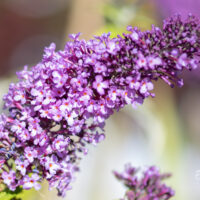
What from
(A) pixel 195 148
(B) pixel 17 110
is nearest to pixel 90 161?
(A) pixel 195 148

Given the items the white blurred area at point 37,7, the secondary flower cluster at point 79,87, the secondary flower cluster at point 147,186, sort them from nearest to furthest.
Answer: the secondary flower cluster at point 79,87 < the secondary flower cluster at point 147,186 < the white blurred area at point 37,7

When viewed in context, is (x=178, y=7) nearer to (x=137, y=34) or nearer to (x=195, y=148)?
(x=137, y=34)

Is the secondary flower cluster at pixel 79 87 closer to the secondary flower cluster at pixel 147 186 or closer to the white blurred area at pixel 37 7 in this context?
the secondary flower cluster at pixel 147 186

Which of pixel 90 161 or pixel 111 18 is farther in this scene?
pixel 90 161

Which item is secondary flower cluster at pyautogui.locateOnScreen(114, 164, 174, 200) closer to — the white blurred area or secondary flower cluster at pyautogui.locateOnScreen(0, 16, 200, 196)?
secondary flower cluster at pyautogui.locateOnScreen(0, 16, 200, 196)

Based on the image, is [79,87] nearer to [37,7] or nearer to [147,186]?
[147,186]

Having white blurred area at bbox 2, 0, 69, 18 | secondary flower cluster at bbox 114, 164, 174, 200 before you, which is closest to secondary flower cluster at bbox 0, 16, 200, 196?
secondary flower cluster at bbox 114, 164, 174, 200

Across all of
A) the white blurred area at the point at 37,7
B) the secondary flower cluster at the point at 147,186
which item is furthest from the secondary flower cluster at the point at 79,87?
the white blurred area at the point at 37,7

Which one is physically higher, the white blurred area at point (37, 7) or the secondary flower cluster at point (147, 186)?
the white blurred area at point (37, 7)
